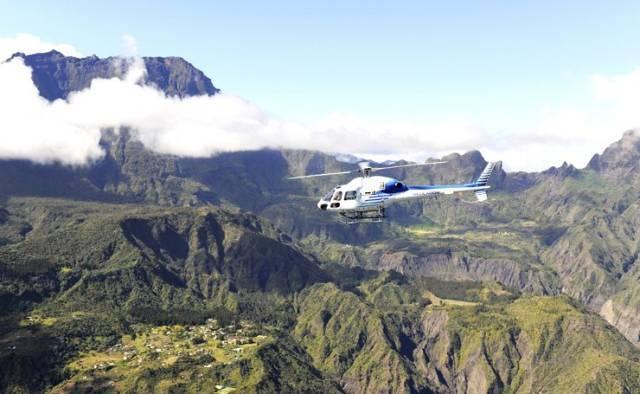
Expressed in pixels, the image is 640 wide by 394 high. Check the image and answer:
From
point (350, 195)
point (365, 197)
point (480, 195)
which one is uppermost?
point (350, 195)

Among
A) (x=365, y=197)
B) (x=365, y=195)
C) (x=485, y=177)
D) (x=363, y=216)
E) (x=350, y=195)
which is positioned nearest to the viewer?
(x=365, y=195)

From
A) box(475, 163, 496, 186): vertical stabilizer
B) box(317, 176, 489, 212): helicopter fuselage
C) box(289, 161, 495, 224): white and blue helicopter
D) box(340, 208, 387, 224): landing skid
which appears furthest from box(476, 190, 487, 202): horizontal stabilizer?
box(340, 208, 387, 224): landing skid

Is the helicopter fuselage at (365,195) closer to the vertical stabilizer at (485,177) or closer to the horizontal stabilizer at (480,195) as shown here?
the horizontal stabilizer at (480,195)

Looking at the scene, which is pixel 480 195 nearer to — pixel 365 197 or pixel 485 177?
pixel 485 177

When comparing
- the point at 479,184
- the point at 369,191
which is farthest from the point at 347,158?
the point at 479,184

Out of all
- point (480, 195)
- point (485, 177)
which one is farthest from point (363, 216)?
point (485, 177)

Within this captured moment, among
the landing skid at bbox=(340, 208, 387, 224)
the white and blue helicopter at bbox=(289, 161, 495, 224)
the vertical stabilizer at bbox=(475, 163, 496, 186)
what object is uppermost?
the vertical stabilizer at bbox=(475, 163, 496, 186)

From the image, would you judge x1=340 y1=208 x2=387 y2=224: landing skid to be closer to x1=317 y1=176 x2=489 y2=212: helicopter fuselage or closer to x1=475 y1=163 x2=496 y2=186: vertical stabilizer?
x1=317 y1=176 x2=489 y2=212: helicopter fuselage

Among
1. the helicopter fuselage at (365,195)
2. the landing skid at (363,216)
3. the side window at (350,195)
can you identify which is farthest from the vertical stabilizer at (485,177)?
the side window at (350,195)

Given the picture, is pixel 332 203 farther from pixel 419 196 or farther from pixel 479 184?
pixel 479 184
